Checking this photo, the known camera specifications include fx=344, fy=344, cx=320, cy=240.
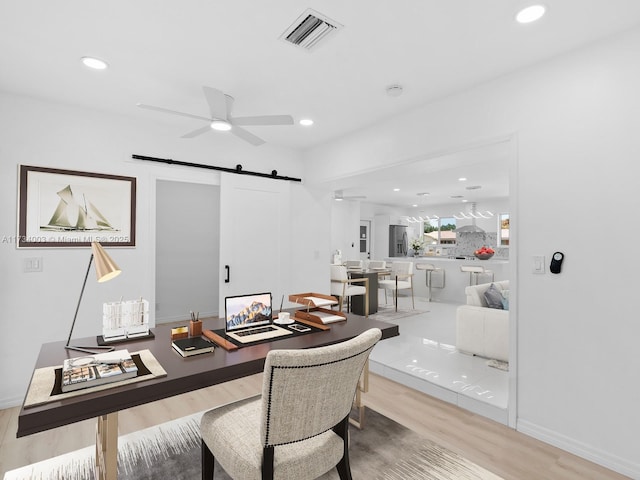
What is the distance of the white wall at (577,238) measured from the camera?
6.53ft

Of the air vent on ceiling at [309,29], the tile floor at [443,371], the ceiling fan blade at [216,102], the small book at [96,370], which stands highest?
the air vent on ceiling at [309,29]

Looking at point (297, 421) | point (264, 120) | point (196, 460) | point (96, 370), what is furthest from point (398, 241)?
point (96, 370)

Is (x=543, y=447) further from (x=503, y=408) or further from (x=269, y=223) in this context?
(x=269, y=223)

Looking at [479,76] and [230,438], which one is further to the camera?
[479,76]

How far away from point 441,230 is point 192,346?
9876 mm

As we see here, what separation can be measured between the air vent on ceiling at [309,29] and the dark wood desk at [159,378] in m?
1.77

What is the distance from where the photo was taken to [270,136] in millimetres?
4043

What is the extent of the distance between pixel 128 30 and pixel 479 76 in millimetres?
2373

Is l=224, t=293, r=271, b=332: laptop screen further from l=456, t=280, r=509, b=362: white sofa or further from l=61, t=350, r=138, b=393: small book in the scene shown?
l=456, t=280, r=509, b=362: white sofa

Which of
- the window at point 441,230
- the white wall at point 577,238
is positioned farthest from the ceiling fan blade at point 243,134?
the window at point 441,230

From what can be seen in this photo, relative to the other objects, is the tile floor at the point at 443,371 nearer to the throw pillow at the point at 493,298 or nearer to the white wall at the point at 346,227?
the throw pillow at the point at 493,298

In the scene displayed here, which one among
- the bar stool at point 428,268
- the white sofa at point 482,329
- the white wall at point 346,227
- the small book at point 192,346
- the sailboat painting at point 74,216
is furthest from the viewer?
the white wall at point 346,227

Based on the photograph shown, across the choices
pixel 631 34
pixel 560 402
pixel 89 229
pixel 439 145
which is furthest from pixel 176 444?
pixel 631 34

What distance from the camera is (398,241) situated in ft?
34.0
